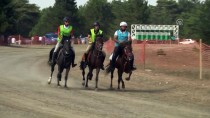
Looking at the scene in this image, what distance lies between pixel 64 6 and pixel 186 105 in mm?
102029

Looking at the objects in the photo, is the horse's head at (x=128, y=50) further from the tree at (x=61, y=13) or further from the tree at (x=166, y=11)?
the tree at (x=166, y=11)

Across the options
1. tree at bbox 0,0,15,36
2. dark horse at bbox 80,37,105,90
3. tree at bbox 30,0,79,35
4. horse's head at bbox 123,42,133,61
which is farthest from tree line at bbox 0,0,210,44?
horse's head at bbox 123,42,133,61

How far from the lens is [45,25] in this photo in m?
129

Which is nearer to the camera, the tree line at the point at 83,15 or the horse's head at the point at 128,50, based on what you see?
the horse's head at the point at 128,50

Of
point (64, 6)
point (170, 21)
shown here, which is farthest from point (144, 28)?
point (170, 21)

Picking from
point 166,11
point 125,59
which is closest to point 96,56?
point 125,59

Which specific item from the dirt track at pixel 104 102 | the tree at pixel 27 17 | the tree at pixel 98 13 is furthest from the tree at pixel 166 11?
the dirt track at pixel 104 102

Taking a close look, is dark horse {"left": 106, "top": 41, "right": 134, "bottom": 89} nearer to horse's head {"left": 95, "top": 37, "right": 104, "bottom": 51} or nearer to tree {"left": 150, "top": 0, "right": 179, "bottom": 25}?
horse's head {"left": 95, "top": 37, "right": 104, "bottom": 51}

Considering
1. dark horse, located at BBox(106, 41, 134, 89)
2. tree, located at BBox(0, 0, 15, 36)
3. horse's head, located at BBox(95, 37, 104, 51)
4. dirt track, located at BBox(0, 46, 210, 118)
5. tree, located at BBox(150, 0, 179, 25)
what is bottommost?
dirt track, located at BBox(0, 46, 210, 118)

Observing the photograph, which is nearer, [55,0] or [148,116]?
[148,116]

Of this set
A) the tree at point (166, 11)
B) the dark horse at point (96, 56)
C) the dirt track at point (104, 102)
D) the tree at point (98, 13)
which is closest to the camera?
the dirt track at point (104, 102)

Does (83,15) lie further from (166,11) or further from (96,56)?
(96,56)

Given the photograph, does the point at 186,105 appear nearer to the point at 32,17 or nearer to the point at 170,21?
the point at 32,17

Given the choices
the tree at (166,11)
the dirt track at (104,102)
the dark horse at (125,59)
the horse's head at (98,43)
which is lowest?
the dirt track at (104,102)
